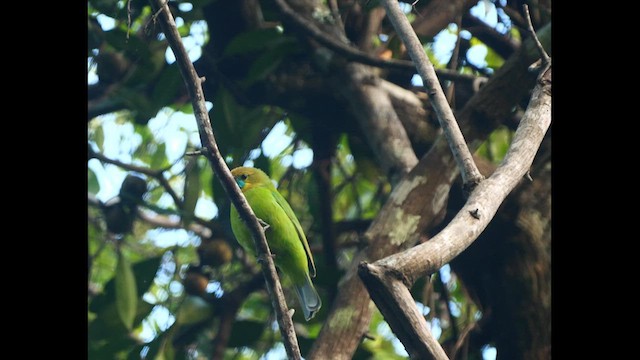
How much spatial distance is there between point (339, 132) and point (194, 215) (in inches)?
20.6

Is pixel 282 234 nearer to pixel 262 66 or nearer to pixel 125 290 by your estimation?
pixel 125 290

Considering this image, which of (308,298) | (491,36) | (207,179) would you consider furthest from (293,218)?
(491,36)

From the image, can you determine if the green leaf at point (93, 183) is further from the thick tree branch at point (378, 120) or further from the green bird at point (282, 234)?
the thick tree branch at point (378, 120)

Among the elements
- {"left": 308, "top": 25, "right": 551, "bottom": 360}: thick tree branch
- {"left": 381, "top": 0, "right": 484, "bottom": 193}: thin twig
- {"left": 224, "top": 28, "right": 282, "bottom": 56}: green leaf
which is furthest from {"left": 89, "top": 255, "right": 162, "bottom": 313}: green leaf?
{"left": 381, "top": 0, "right": 484, "bottom": 193}: thin twig

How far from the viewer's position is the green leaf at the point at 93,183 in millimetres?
2207

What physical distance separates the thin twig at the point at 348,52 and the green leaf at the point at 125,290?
799 mm

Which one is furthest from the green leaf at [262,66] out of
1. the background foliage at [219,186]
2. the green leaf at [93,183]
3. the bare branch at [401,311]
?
the bare branch at [401,311]

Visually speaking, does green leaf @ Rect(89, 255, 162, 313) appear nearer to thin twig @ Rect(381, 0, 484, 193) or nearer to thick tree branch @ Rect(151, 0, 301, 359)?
thick tree branch @ Rect(151, 0, 301, 359)

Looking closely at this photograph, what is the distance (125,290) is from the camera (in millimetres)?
2090

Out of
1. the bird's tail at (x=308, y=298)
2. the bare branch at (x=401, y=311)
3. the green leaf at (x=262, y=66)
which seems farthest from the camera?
the green leaf at (x=262, y=66)

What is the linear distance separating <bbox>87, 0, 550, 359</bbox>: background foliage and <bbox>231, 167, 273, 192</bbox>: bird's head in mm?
34

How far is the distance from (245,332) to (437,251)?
0.88 metres
